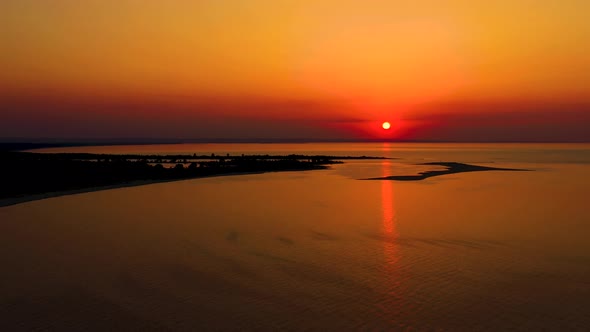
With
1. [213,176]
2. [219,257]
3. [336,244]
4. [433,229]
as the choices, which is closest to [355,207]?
[433,229]

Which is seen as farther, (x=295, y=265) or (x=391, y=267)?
(x=295, y=265)

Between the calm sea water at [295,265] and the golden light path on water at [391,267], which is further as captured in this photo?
the golden light path on water at [391,267]

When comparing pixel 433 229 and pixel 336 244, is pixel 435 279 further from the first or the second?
pixel 433 229

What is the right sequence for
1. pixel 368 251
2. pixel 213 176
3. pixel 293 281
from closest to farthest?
1. pixel 293 281
2. pixel 368 251
3. pixel 213 176

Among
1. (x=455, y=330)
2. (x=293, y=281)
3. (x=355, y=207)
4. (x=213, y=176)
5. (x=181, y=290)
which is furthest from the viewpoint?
(x=213, y=176)

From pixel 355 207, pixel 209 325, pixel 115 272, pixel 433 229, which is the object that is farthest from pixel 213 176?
pixel 209 325

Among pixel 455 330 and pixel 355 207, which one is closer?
pixel 455 330

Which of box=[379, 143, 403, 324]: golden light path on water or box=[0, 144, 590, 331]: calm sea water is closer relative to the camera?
box=[0, 144, 590, 331]: calm sea water

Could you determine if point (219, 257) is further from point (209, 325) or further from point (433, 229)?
point (433, 229)
